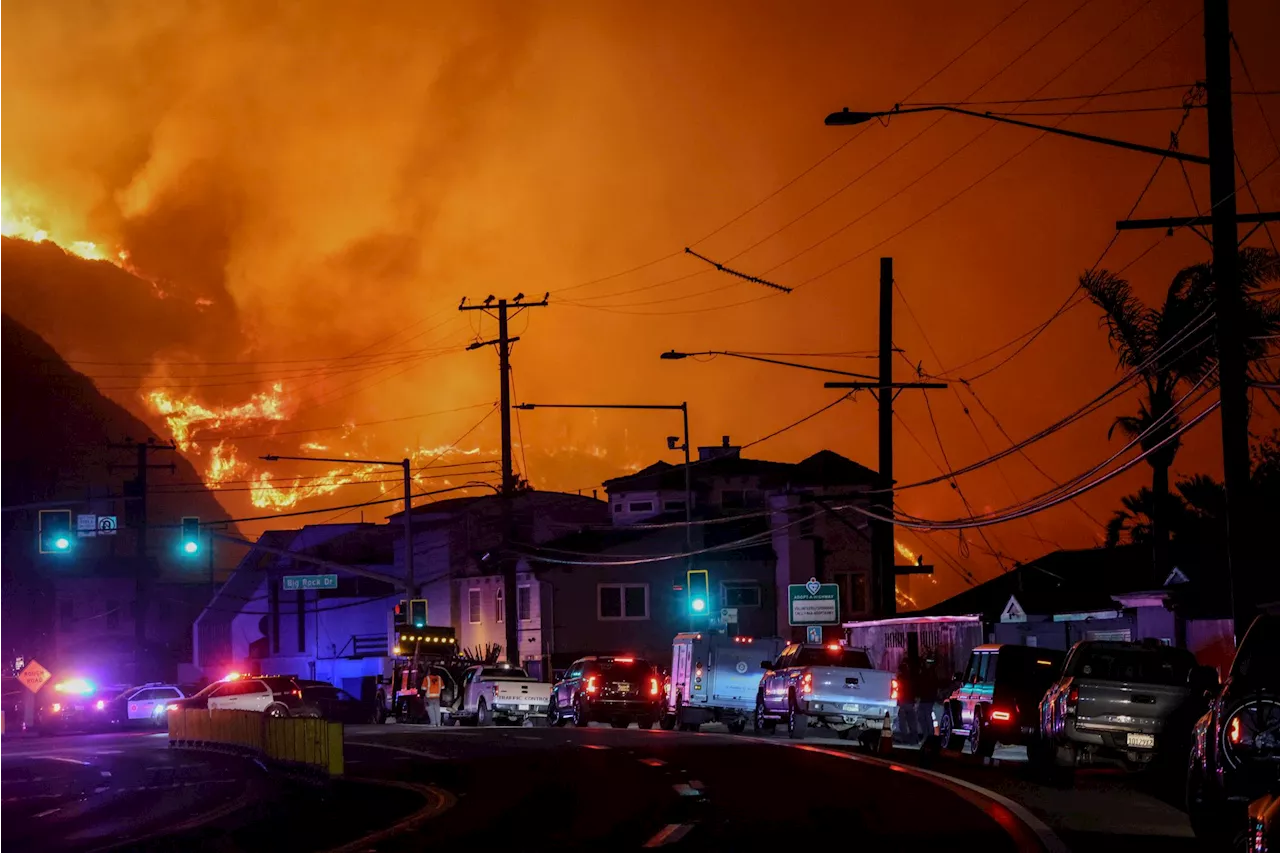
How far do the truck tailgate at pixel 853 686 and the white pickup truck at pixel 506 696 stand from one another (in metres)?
16.5

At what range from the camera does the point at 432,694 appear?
53.9 metres

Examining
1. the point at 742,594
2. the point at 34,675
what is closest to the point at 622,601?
the point at 742,594

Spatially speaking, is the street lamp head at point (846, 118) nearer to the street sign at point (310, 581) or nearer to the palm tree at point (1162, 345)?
the palm tree at point (1162, 345)

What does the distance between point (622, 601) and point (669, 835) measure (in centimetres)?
5545

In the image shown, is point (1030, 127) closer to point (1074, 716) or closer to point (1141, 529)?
point (1074, 716)

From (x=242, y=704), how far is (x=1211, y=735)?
3573 cm

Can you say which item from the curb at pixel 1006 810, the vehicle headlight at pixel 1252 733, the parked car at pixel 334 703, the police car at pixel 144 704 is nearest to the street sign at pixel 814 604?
the parked car at pixel 334 703

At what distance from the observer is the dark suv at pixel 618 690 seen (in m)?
44.5

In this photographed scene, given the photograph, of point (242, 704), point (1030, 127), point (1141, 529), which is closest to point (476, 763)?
point (1030, 127)

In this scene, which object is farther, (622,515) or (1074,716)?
(622,515)

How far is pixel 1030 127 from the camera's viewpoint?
21.2 meters

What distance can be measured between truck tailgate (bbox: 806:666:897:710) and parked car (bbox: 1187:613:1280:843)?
64.3 ft

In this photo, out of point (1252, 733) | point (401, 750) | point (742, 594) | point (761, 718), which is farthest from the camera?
point (742, 594)

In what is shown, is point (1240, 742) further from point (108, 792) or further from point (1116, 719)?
point (108, 792)
